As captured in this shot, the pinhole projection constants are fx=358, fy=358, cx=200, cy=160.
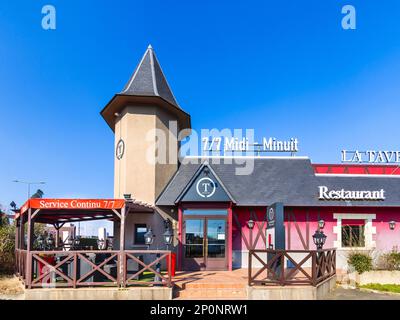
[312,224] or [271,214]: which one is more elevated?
[271,214]

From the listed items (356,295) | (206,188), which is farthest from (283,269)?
(206,188)

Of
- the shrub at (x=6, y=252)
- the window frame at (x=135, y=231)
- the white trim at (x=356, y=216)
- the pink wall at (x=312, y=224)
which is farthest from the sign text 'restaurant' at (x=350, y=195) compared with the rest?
the shrub at (x=6, y=252)

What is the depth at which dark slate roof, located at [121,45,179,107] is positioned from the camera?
614 inches

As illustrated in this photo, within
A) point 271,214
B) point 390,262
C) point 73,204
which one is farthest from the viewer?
point 390,262

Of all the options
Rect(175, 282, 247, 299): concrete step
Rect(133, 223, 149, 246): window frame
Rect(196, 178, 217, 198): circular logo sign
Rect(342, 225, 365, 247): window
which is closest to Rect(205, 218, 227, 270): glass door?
Rect(196, 178, 217, 198): circular logo sign

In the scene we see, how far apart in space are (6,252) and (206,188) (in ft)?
26.7

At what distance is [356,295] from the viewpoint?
10.4 meters

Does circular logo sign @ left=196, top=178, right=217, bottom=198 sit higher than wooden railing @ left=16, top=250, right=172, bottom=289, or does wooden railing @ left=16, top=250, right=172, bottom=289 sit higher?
circular logo sign @ left=196, top=178, right=217, bottom=198

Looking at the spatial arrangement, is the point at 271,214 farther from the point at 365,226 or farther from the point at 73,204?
the point at 365,226

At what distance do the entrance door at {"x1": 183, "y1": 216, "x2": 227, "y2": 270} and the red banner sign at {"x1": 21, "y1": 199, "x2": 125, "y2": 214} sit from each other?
447 cm

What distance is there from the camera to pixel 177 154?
16.8 metres

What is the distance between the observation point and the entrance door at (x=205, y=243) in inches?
548

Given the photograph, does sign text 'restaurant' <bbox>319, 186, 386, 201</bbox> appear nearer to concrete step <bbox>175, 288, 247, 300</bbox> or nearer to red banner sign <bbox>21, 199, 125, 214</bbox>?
concrete step <bbox>175, 288, 247, 300</bbox>

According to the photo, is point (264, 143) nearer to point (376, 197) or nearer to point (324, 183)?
point (324, 183)
